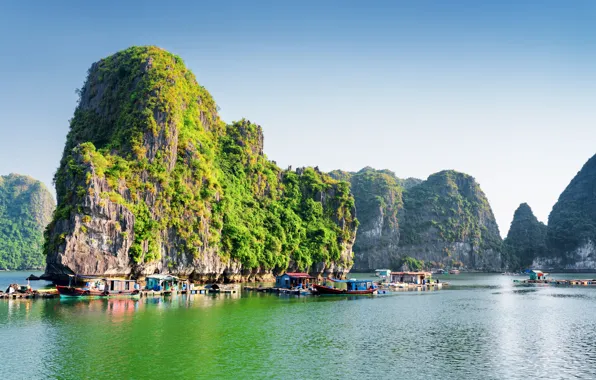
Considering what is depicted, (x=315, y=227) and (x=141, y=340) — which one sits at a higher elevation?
(x=315, y=227)

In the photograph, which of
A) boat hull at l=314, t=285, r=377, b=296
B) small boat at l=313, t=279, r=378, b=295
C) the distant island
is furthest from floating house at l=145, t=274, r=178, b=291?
small boat at l=313, t=279, r=378, b=295

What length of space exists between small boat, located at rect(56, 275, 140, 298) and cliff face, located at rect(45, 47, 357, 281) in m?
5.61

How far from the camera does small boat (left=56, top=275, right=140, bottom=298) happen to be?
60156 mm

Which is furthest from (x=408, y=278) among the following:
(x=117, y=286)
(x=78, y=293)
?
(x=78, y=293)

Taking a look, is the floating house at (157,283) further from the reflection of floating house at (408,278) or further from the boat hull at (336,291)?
the reflection of floating house at (408,278)

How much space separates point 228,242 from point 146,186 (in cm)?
2104

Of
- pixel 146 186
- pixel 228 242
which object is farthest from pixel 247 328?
pixel 228 242

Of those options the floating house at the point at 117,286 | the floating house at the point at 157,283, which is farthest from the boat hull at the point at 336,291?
the floating house at the point at 117,286

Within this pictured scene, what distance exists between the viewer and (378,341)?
3619 cm

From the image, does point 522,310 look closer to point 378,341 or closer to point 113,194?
point 378,341

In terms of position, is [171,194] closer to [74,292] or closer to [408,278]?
[74,292]

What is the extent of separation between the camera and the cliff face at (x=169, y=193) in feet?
232

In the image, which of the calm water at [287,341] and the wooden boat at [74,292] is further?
the wooden boat at [74,292]

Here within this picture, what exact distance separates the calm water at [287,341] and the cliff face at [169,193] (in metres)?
16.6
